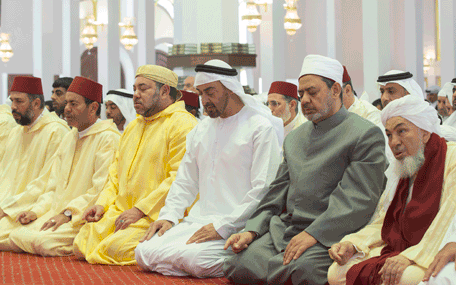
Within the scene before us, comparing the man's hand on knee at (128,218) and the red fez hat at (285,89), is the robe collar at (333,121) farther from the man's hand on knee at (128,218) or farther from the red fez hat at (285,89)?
the red fez hat at (285,89)

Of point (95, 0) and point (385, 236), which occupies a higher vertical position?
point (95, 0)

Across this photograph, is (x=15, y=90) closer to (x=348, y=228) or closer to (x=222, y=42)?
(x=348, y=228)

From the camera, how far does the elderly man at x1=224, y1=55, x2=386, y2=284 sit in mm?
3418

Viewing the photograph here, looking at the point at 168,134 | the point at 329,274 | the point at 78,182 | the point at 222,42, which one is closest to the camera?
the point at 329,274

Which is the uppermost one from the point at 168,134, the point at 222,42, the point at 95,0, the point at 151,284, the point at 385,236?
the point at 95,0

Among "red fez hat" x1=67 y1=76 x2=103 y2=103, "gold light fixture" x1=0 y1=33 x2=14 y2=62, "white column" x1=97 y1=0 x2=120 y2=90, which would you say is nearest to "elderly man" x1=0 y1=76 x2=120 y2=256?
"red fez hat" x1=67 y1=76 x2=103 y2=103

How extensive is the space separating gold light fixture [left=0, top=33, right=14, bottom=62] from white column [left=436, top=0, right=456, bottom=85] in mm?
11143

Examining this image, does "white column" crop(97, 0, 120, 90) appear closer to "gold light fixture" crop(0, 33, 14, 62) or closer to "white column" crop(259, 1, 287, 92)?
"white column" crop(259, 1, 287, 92)

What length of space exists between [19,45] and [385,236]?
15.8 m

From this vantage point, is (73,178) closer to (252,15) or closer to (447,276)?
(447,276)

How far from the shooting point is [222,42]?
34.0ft

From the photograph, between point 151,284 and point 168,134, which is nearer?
point 151,284

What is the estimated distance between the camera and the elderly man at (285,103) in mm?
6227

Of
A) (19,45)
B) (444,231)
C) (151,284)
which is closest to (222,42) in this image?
(151,284)
